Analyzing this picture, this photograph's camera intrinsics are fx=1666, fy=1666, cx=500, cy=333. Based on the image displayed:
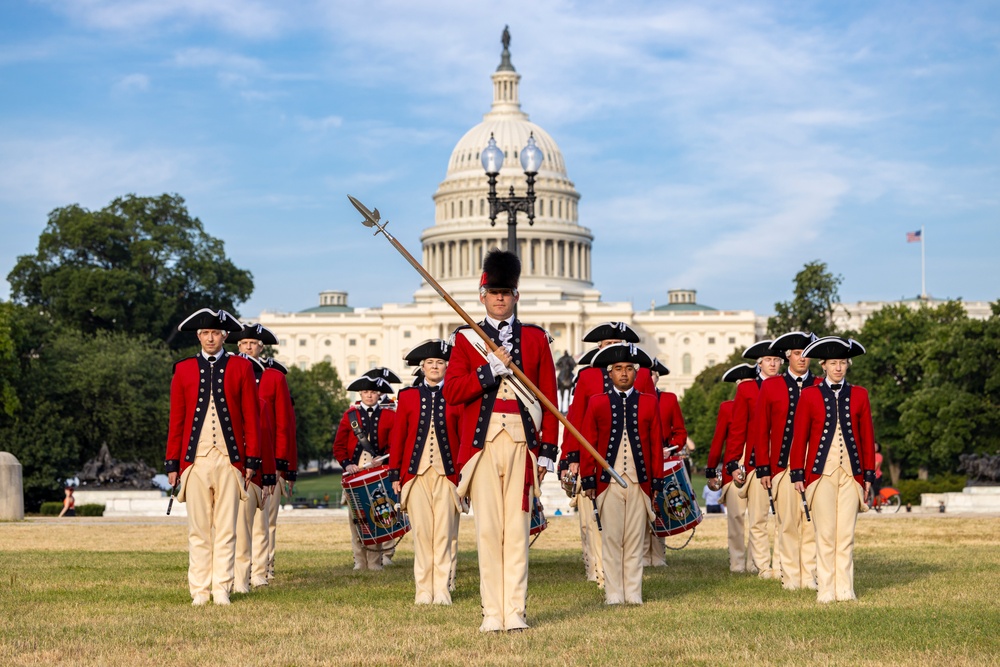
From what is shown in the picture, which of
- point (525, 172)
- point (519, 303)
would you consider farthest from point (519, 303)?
point (525, 172)

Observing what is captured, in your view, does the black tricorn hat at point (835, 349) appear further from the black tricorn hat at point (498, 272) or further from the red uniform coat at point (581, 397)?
the black tricorn hat at point (498, 272)

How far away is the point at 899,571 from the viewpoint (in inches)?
671

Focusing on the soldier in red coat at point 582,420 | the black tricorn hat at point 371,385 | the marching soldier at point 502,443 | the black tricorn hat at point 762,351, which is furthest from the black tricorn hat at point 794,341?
the black tricorn hat at point 371,385

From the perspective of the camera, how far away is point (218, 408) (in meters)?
14.0

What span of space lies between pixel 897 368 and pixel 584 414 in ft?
185

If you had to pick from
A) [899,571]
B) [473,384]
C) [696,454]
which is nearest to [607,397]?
[473,384]

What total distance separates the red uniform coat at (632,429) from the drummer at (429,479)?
124cm

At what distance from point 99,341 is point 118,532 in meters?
37.1

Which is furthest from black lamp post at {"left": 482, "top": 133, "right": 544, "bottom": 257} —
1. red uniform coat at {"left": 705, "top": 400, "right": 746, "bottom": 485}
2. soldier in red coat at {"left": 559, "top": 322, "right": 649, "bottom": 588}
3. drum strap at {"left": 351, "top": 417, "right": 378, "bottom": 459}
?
soldier in red coat at {"left": 559, "top": 322, "right": 649, "bottom": 588}

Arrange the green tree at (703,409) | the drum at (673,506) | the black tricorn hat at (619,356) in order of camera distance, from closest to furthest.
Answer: the black tricorn hat at (619,356)
the drum at (673,506)
the green tree at (703,409)

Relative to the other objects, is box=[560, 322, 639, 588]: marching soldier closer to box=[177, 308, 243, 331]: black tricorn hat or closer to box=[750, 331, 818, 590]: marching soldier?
box=[750, 331, 818, 590]: marching soldier

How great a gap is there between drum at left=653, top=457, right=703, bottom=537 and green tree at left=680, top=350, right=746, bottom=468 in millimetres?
65051

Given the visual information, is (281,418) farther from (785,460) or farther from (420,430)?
(785,460)

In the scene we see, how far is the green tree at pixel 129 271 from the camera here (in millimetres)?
73812
